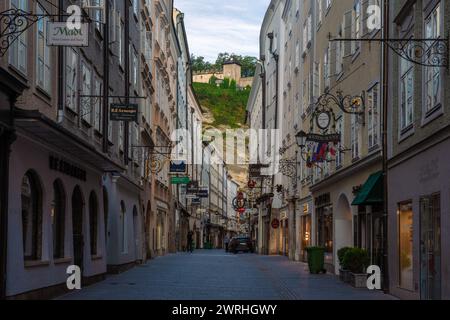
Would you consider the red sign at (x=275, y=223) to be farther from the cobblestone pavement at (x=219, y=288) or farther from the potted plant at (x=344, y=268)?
the potted plant at (x=344, y=268)

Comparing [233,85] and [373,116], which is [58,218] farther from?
[233,85]

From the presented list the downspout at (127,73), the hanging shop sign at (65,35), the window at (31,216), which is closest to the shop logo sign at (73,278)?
the window at (31,216)

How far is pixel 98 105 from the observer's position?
2698 centimetres

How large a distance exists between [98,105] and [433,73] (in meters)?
13.3

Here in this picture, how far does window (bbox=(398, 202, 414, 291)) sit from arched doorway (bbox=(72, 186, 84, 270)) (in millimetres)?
8867

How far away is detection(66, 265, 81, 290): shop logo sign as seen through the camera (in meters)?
20.9

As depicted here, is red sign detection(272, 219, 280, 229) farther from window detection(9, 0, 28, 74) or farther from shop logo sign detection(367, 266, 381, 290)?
window detection(9, 0, 28, 74)

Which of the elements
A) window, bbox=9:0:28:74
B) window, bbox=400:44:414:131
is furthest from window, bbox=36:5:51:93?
window, bbox=400:44:414:131

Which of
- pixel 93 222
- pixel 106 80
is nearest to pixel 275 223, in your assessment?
pixel 106 80

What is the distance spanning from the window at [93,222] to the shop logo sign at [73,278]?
372 centimetres

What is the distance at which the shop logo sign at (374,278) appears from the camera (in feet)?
74.0

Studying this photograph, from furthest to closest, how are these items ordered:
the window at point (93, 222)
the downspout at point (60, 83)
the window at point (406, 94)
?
the window at point (93, 222) → the downspout at point (60, 83) → the window at point (406, 94)

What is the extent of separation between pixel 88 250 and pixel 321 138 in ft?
27.7
